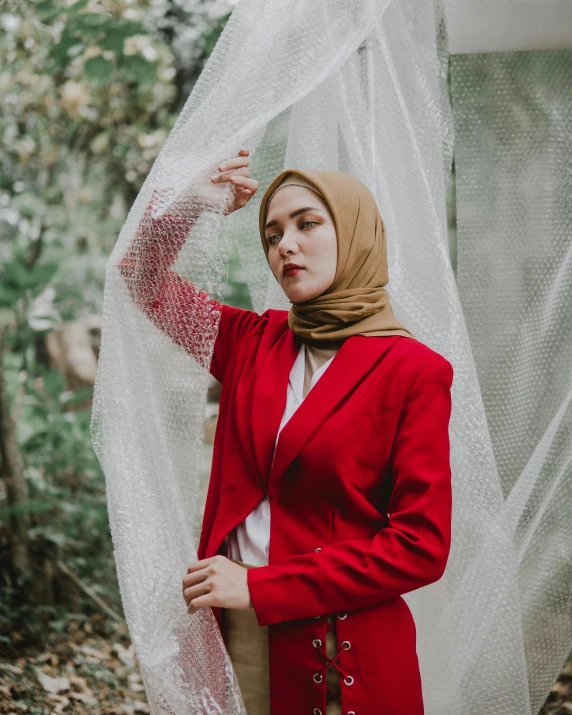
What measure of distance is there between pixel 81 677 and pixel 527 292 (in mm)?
2449

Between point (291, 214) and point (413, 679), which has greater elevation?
point (291, 214)

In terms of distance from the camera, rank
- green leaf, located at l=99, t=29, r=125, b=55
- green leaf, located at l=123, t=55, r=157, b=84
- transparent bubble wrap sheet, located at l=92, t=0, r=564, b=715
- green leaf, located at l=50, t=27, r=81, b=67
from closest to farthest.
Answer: transparent bubble wrap sheet, located at l=92, t=0, r=564, b=715 → green leaf, located at l=99, t=29, r=125, b=55 → green leaf, located at l=50, t=27, r=81, b=67 → green leaf, located at l=123, t=55, r=157, b=84

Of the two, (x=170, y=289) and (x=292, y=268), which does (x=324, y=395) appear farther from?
(x=170, y=289)

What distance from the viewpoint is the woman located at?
1.39m

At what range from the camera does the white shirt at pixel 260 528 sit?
1518mm

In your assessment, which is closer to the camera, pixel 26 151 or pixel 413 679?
pixel 413 679

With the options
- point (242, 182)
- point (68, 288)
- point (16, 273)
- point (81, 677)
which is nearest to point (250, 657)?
point (242, 182)

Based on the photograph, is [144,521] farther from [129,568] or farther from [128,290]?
[128,290]

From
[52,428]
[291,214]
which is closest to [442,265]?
[291,214]

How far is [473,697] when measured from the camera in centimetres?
192

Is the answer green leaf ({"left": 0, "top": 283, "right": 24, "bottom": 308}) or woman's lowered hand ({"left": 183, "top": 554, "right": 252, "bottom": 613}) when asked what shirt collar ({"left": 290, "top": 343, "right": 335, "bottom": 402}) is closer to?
woman's lowered hand ({"left": 183, "top": 554, "right": 252, "bottom": 613})

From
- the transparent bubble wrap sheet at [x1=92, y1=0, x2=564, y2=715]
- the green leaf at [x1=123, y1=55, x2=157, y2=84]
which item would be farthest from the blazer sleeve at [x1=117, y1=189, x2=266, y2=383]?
the green leaf at [x1=123, y1=55, x2=157, y2=84]

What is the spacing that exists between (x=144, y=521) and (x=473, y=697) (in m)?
1.01

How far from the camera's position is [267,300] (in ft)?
6.95
